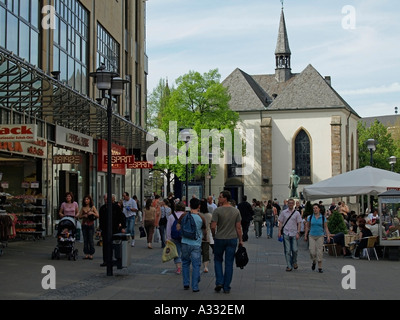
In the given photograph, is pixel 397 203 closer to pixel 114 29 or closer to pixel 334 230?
pixel 334 230

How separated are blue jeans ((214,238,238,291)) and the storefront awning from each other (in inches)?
250

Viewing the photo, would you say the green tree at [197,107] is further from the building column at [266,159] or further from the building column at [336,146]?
the building column at [336,146]

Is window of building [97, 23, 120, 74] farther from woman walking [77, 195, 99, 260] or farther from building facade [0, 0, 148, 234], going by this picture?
woman walking [77, 195, 99, 260]

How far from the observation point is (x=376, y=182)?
22.8m

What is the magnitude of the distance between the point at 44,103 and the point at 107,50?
1497cm

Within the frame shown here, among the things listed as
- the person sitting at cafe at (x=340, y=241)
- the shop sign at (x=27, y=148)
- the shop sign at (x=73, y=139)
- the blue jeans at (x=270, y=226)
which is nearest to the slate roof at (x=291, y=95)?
the blue jeans at (x=270, y=226)

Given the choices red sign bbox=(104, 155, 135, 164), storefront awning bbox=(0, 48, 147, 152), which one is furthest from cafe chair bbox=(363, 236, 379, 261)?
red sign bbox=(104, 155, 135, 164)

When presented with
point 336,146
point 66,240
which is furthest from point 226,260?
point 336,146

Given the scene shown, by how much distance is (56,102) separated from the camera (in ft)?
70.9

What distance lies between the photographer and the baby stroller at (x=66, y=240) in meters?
17.7

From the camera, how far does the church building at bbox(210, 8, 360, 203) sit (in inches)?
2943

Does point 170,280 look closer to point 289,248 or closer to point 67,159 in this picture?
point 289,248

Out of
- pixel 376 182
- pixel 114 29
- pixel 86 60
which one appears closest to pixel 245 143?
pixel 114 29

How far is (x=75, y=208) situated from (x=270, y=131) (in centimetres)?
5867
